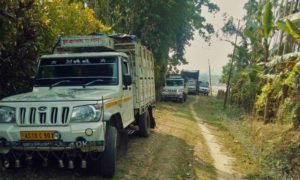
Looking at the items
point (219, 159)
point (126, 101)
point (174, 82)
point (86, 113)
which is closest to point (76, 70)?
point (126, 101)

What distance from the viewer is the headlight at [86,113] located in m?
5.61

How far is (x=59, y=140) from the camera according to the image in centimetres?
544

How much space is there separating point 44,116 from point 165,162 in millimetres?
3556

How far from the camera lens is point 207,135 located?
12.6m

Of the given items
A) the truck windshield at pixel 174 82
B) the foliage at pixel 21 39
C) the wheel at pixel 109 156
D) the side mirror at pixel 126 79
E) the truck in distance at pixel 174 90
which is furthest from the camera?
the truck windshield at pixel 174 82

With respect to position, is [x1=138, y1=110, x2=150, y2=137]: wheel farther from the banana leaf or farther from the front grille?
the banana leaf

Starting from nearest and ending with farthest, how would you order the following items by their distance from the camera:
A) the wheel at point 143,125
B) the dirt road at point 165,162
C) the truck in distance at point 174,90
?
the dirt road at point 165,162 < the wheel at point 143,125 < the truck in distance at point 174,90

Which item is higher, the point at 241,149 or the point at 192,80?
the point at 192,80

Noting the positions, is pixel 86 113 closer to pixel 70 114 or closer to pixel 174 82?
pixel 70 114

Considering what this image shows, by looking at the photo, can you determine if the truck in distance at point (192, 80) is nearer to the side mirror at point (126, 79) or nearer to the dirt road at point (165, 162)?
the dirt road at point (165, 162)

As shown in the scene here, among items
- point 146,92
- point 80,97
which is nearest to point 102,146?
point 80,97

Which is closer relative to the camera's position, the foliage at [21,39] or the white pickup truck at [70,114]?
the white pickup truck at [70,114]

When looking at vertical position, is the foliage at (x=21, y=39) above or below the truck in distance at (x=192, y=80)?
above

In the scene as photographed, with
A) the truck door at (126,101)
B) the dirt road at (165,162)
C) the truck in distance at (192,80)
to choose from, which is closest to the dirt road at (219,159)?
the dirt road at (165,162)
